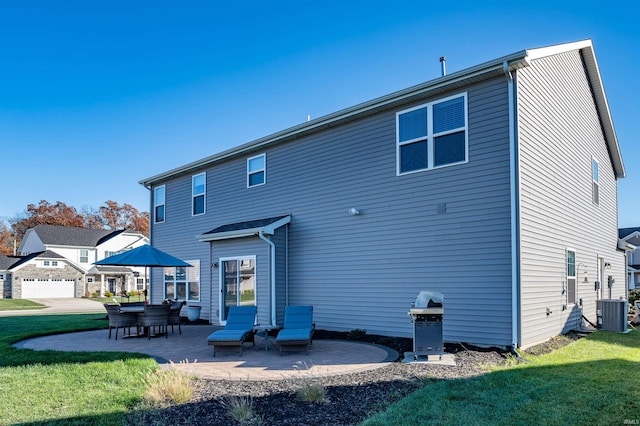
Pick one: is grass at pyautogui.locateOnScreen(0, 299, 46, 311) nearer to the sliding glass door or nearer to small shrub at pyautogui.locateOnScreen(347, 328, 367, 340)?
the sliding glass door

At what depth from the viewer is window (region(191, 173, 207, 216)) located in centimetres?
1582

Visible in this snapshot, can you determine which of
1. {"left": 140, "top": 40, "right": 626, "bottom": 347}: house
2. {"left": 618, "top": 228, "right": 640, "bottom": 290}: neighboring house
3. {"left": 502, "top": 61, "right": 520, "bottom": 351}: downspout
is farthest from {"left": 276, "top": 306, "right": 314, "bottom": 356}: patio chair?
{"left": 618, "top": 228, "right": 640, "bottom": 290}: neighboring house

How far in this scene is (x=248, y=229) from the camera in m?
12.2

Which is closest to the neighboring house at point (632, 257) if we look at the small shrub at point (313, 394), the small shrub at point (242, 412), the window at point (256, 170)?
the window at point (256, 170)

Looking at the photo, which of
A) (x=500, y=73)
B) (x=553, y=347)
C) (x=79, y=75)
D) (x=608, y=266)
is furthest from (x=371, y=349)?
(x=79, y=75)

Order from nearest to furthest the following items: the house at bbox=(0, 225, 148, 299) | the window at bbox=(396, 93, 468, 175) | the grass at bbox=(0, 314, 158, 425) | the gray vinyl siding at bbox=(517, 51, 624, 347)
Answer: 1. the grass at bbox=(0, 314, 158, 425)
2. the gray vinyl siding at bbox=(517, 51, 624, 347)
3. the window at bbox=(396, 93, 468, 175)
4. the house at bbox=(0, 225, 148, 299)

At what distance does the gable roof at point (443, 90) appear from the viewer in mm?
8422

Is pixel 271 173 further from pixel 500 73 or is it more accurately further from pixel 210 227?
pixel 500 73

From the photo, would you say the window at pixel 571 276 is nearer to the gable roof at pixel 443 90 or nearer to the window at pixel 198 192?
the gable roof at pixel 443 90

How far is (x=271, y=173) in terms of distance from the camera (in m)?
13.3

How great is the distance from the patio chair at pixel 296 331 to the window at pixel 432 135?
3862 millimetres

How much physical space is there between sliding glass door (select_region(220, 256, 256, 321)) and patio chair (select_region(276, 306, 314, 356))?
10.9 ft

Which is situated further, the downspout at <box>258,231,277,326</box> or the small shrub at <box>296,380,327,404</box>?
the downspout at <box>258,231,277,326</box>

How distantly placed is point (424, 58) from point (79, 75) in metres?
12.5
